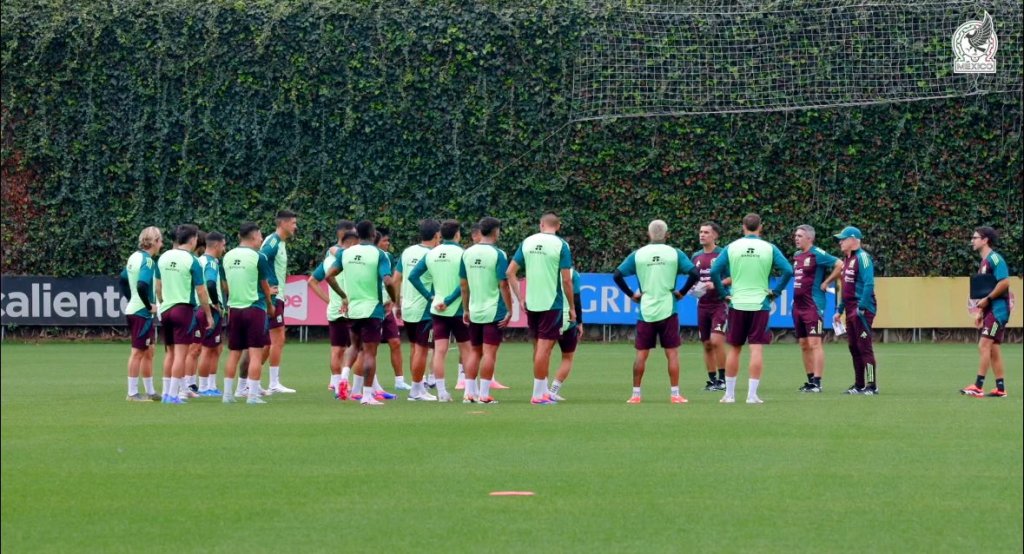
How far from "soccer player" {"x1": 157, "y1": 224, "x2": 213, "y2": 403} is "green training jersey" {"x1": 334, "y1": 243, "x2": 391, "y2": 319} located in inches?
64.5

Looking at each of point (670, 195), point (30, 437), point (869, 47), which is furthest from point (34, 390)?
point (869, 47)

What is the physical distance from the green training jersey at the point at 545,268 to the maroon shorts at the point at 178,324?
389 cm

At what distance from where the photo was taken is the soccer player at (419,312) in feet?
58.3

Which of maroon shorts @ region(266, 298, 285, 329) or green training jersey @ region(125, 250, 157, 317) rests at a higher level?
green training jersey @ region(125, 250, 157, 317)

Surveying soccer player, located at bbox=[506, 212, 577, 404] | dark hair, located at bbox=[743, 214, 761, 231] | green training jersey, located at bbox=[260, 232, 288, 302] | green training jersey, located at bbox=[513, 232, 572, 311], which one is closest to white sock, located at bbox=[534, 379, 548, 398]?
soccer player, located at bbox=[506, 212, 577, 404]

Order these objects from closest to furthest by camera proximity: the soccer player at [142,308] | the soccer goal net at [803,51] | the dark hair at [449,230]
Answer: the soccer player at [142,308] → the dark hair at [449,230] → the soccer goal net at [803,51]

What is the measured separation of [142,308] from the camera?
17.5 meters

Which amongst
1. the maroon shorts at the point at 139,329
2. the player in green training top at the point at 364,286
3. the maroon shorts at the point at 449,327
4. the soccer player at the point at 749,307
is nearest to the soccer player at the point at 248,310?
the player in green training top at the point at 364,286

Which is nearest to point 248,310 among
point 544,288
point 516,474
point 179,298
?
point 179,298

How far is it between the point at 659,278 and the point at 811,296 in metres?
3.28

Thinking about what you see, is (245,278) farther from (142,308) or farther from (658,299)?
(658,299)

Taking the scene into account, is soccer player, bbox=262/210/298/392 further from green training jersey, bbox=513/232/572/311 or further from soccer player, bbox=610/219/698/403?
soccer player, bbox=610/219/698/403

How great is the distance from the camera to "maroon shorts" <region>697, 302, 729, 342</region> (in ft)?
65.5

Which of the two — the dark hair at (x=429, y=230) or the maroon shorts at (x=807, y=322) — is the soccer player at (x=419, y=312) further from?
the maroon shorts at (x=807, y=322)
